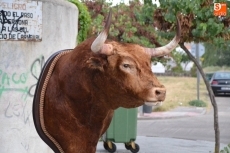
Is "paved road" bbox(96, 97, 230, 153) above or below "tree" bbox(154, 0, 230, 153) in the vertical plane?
below

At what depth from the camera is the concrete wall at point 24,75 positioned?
6.79 m

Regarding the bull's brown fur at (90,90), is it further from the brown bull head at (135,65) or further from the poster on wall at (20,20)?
the poster on wall at (20,20)

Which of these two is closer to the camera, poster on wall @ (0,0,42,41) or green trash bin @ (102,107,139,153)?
poster on wall @ (0,0,42,41)

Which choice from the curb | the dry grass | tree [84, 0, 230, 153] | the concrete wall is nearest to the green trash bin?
tree [84, 0, 230, 153]

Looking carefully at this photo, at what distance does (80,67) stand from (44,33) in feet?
11.7

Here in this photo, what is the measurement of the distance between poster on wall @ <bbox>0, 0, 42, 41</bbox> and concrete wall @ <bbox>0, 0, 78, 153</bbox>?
0.07 m

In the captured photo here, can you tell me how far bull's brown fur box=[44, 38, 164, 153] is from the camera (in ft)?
11.3

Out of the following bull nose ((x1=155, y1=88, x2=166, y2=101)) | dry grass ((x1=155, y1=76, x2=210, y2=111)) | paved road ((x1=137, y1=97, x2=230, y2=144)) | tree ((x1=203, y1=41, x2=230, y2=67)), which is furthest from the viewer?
tree ((x1=203, y1=41, x2=230, y2=67))

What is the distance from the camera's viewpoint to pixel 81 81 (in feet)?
11.7

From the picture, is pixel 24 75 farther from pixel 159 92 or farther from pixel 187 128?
pixel 187 128

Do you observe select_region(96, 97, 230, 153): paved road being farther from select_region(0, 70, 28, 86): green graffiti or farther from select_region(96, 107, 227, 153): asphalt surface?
select_region(0, 70, 28, 86): green graffiti

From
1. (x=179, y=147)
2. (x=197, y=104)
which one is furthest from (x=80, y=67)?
(x=197, y=104)

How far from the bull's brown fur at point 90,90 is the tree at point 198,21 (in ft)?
16.7

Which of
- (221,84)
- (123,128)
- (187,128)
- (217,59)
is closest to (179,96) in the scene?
(221,84)
